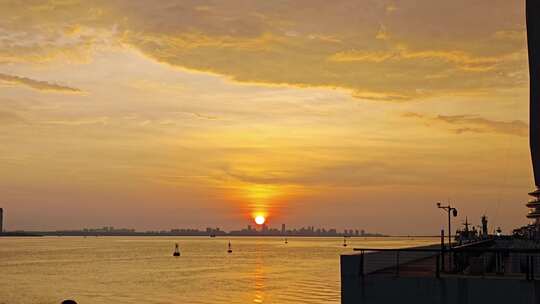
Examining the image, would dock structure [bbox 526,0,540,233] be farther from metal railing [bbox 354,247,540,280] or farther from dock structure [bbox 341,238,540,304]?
dock structure [bbox 341,238,540,304]

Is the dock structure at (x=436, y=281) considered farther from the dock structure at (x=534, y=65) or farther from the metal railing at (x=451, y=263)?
the dock structure at (x=534, y=65)

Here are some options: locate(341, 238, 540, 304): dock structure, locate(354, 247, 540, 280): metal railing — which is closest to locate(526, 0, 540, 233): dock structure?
locate(354, 247, 540, 280): metal railing

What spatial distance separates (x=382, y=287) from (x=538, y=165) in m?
15.6

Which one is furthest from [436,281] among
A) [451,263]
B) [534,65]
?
[534,65]

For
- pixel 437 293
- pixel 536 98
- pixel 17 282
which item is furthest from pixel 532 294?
pixel 17 282

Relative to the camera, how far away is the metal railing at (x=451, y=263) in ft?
70.7

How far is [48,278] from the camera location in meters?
108

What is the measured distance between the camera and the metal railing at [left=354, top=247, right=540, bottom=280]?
21.5m

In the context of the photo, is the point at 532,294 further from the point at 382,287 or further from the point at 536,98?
the point at 536,98

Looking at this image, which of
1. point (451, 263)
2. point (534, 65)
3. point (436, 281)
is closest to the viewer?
point (436, 281)

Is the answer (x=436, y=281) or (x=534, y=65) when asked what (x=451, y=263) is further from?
(x=534, y=65)

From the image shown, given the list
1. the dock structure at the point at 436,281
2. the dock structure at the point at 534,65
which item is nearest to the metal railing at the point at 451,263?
the dock structure at the point at 436,281

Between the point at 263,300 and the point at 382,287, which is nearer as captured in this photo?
the point at 382,287

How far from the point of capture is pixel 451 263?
931 inches
